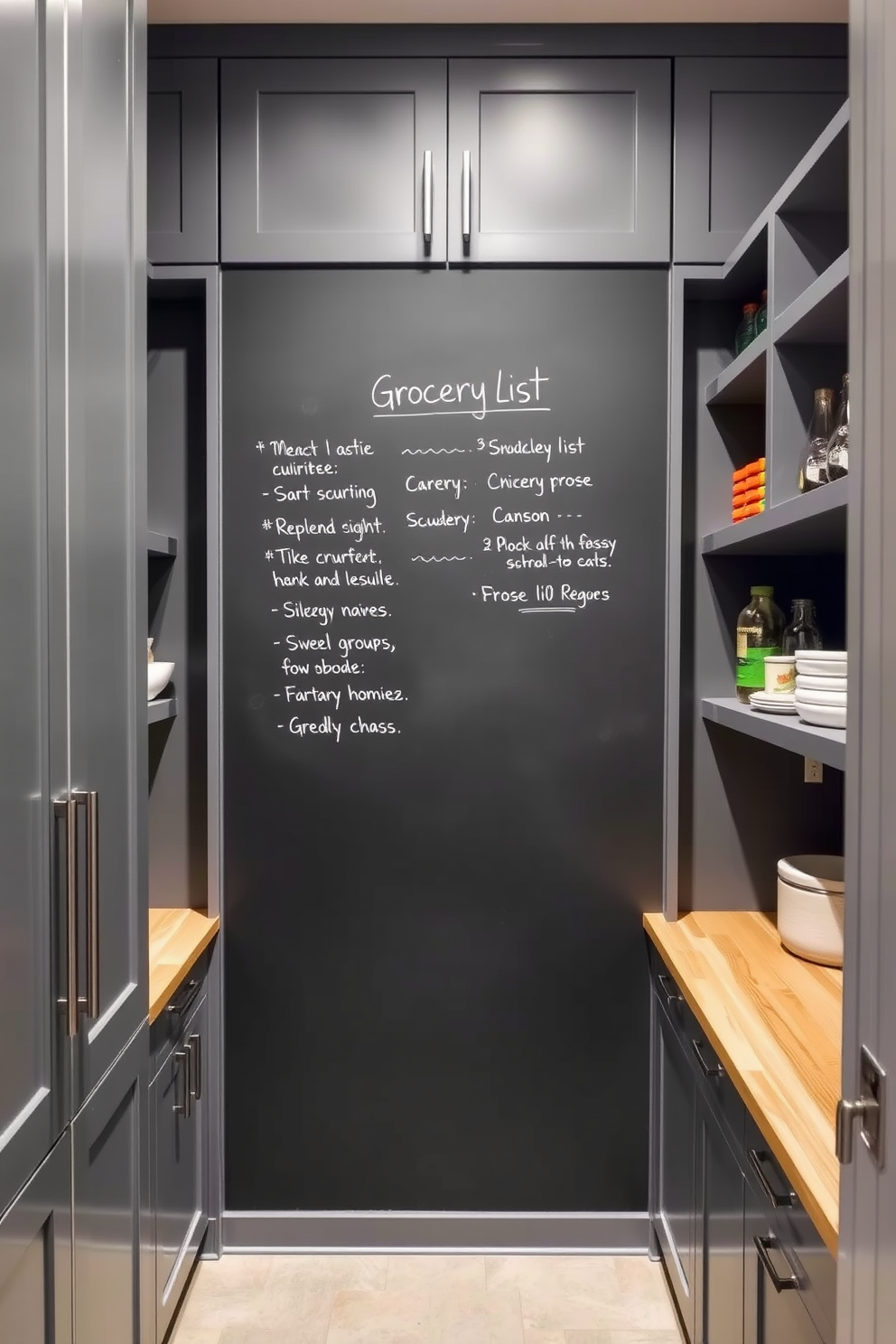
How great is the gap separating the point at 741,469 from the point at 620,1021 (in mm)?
1337

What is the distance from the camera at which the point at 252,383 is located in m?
2.12

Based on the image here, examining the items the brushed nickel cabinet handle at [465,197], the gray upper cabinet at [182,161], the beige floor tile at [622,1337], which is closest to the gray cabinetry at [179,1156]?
the beige floor tile at [622,1337]

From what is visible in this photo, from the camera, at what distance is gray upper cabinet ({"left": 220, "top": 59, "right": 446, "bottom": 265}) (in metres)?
2.04

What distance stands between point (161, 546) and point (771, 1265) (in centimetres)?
175

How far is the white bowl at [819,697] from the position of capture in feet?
5.01

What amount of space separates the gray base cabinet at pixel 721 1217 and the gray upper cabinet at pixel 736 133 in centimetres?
170

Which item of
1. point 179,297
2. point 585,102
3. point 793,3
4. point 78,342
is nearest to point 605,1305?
point 78,342

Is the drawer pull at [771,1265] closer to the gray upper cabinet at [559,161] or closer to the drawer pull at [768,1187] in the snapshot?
the drawer pull at [768,1187]

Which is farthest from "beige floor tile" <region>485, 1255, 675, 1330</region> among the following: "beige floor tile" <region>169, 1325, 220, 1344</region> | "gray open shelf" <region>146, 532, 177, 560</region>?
"gray open shelf" <region>146, 532, 177, 560</region>

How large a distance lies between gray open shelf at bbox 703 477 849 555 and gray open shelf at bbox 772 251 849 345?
310mm

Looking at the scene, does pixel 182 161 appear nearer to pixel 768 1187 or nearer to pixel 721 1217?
pixel 768 1187

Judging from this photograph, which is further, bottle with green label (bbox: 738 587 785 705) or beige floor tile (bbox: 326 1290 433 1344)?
bottle with green label (bbox: 738 587 785 705)

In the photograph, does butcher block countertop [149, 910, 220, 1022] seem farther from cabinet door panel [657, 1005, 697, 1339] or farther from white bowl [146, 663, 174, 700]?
cabinet door panel [657, 1005, 697, 1339]

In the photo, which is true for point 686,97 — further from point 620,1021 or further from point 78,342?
point 620,1021
